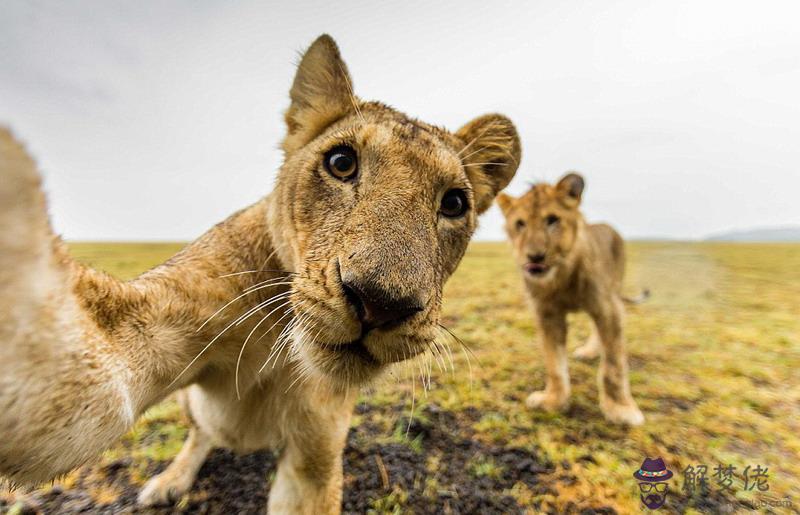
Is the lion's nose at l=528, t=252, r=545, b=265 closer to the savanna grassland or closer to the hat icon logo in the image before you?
the savanna grassland

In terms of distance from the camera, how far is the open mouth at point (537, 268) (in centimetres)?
454

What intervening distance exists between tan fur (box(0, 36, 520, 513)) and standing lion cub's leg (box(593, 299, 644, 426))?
2.43 m

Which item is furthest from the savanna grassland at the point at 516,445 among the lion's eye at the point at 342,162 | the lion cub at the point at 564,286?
the lion's eye at the point at 342,162

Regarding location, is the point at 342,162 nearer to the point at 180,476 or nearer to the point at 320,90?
the point at 320,90

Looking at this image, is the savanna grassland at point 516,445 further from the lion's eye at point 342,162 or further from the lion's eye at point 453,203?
the lion's eye at point 342,162

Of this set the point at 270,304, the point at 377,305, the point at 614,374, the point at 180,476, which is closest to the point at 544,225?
the point at 614,374

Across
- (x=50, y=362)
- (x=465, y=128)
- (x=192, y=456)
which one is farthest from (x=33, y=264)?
(x=192, y=456)

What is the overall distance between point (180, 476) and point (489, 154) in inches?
123

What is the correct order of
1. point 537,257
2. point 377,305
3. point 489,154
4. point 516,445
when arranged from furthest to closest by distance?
point 537,257 → point 516,445 → point 489,154 → point 377,305

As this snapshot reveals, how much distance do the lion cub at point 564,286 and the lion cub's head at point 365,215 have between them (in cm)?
205

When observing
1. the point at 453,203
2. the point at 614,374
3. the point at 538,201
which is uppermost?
the point at 538,201

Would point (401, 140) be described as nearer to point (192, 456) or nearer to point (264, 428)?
point (264, 428)

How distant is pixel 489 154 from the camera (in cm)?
290

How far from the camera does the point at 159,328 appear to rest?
Result: 1.78 meters
